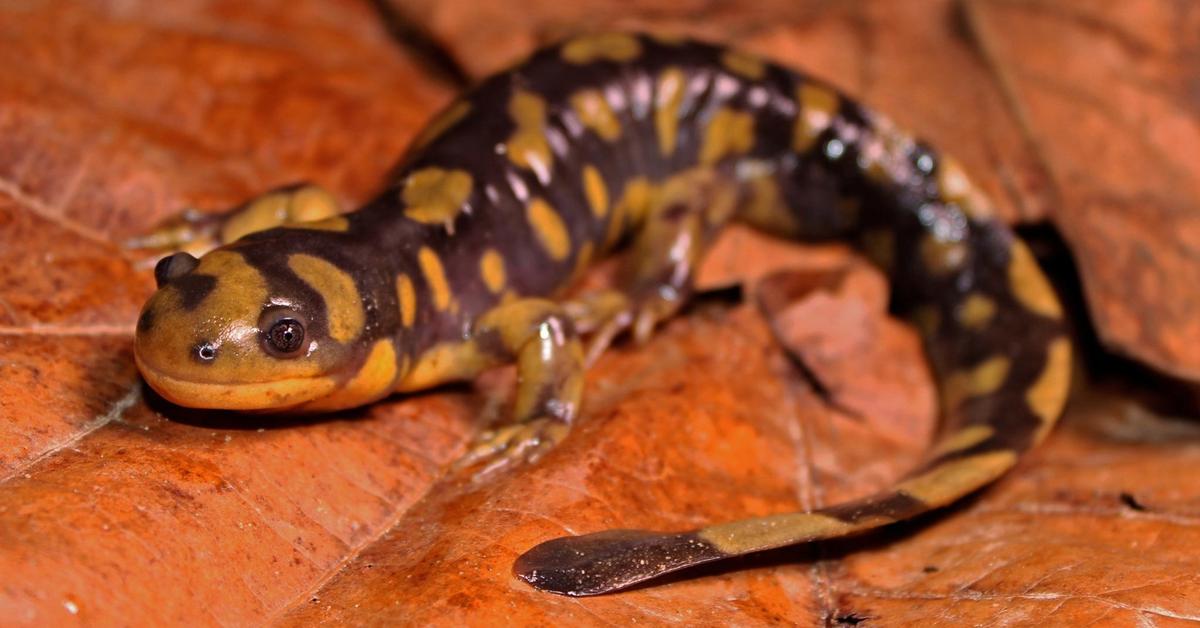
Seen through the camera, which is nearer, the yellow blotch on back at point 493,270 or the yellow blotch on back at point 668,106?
the yellow blotch on back at point 493,270

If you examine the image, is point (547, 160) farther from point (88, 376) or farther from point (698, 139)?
point (88, 376)

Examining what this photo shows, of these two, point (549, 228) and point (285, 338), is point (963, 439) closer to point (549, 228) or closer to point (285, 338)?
point (549, 228)

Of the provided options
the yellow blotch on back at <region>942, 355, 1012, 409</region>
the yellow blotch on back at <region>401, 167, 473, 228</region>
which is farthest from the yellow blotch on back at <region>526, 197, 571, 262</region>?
the yellow blotch on back at <region>942, 355, 1012, 409</region>

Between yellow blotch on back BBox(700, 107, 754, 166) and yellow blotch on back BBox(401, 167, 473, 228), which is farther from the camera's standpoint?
yellow blotch on back BBox(700, 107, 754, 166)

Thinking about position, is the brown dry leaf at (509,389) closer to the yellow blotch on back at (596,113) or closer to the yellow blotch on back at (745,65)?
the yellow blotch on back at (745,65)

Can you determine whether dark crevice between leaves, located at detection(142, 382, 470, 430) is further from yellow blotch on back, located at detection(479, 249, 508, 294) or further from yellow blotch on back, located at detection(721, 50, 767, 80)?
yellow blotch on back, located at detection(721, 50, 767, 80)

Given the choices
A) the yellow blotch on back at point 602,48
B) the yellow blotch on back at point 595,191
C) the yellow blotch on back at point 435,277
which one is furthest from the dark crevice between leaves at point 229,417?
the yellow blotch on back at point 602,48
